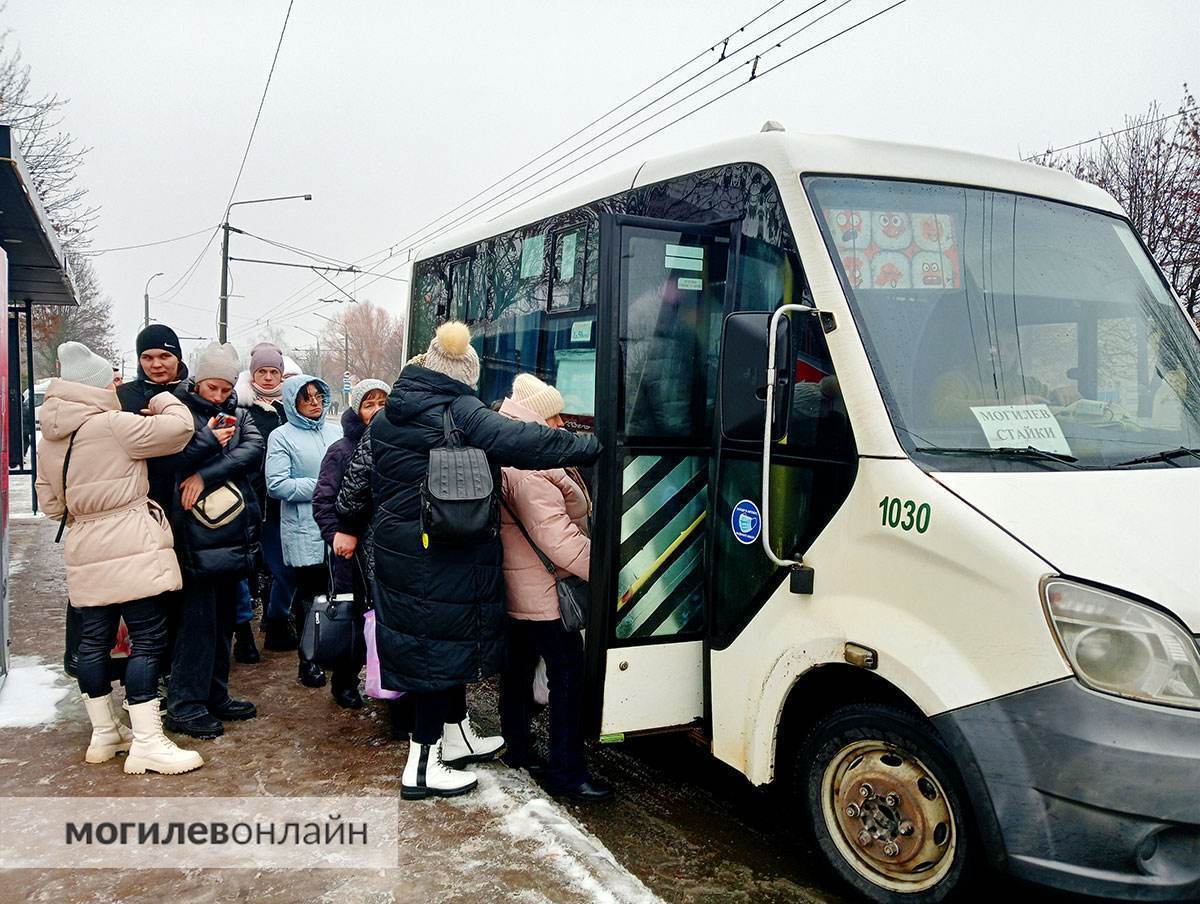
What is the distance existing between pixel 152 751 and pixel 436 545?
1.77 m

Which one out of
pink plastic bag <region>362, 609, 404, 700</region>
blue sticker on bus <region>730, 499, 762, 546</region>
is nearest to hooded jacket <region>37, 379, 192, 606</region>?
pink plastic bag <region>362, 609, 404, 700</region>

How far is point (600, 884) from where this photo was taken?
10.4 feet

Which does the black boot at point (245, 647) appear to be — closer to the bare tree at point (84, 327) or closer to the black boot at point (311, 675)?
the black boot at point (311, 675)

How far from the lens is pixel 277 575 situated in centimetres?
626

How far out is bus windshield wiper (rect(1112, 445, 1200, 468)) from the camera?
9.55 feet

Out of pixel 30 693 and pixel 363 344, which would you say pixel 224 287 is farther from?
pixel 363 344

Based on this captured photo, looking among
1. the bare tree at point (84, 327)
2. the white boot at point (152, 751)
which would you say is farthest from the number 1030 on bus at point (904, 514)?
the bare tree at point (84, 327)

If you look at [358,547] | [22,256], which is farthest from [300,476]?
[22,256]

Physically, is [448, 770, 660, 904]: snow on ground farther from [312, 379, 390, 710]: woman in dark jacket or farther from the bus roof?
the bus roof

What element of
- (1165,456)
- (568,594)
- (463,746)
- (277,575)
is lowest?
(463,746)

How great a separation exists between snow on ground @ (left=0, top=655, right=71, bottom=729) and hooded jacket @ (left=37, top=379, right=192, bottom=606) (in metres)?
1.14

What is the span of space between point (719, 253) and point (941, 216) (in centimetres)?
85

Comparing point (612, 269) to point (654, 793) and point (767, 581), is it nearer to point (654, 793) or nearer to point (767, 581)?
point (767, 581)

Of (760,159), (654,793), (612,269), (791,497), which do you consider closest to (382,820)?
(654,793)
